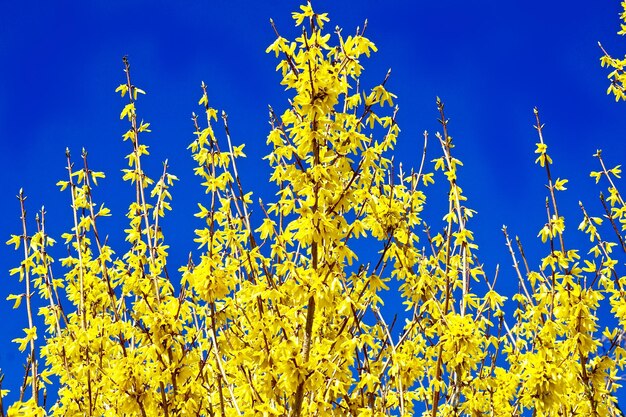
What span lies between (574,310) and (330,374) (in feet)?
6.80

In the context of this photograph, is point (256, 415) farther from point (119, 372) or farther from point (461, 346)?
point (461, 346)

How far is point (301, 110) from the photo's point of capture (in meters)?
3.71

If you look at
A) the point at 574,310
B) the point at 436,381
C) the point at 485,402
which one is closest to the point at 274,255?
the point at 436,381

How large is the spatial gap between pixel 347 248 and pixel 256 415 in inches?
40.8

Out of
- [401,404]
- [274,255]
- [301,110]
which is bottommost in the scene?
[401,404]

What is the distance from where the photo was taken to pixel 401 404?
3848 mm

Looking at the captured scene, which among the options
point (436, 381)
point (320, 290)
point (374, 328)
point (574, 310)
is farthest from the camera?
point (574, 310)

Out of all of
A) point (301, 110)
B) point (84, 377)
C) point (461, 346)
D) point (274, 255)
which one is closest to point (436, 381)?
point (461, 346)

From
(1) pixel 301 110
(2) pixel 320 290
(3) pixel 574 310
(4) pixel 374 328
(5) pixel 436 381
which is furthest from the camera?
(3) pixel 574 310

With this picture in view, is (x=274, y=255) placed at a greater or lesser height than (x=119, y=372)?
greater

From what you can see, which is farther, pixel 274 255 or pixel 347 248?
pixel 274 255

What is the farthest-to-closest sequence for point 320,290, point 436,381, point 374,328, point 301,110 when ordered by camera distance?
point 374,328 → point 436,381 → point 301,110 → point 320,290

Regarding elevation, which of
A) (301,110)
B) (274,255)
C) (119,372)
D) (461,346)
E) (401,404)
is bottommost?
(401,404)

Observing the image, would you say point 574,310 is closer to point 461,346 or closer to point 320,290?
point 461,346
